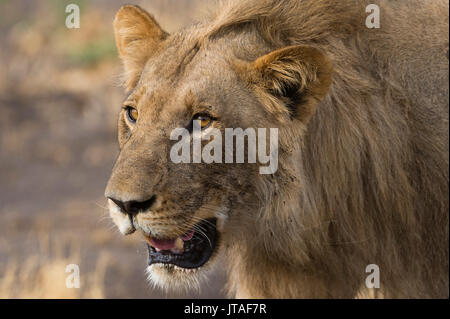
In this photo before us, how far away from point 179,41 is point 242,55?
1.21 feet

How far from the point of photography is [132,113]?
152 inches

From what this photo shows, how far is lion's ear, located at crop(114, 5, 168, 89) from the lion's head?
0.86ft

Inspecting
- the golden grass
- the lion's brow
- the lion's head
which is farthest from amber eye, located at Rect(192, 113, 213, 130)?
the golden grass

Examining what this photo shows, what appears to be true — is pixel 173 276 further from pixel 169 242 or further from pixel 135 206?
pixel 135 206

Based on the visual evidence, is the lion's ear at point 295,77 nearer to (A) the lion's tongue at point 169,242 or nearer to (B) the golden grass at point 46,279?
(A) the lion's tongue at point 169,242

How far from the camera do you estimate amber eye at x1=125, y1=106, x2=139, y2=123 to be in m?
3.84

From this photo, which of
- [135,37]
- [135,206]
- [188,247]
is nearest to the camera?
[135,206]

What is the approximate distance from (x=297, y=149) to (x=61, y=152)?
6.93 m

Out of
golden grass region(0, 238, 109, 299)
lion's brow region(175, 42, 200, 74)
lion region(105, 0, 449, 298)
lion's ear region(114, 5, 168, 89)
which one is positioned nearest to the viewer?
lion region(105, 0, 449, 298)

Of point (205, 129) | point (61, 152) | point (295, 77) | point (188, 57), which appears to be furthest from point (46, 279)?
point (61, 152)

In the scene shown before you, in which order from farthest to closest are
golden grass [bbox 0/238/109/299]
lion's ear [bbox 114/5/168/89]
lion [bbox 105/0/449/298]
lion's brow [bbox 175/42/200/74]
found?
golden grass [bbox 0/238/109/299] → lion's ear [bbox 114/5/168/89] → lion's brow [bbox 175/42/200/74] → lion [bbox 105/0/449/298]

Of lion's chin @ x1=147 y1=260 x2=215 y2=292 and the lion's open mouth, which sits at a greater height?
the lion's open mouth

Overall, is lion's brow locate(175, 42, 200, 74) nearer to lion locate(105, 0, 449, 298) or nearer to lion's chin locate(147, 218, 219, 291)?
lion locate(105, 0, 449, 298)
